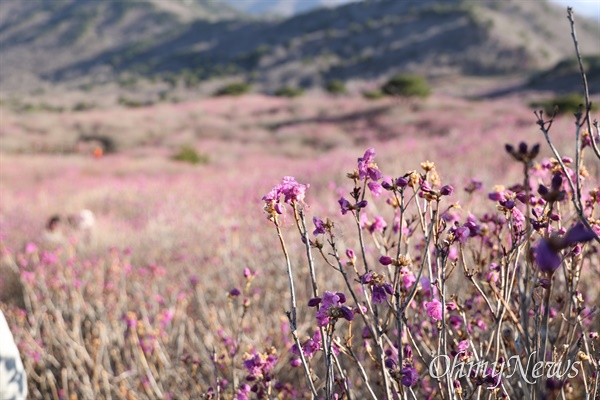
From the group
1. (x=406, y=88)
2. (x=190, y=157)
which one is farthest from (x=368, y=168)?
(x=406, y=88)

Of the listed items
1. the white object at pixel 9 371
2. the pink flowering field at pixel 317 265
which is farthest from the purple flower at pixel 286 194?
the white object at pixel 9 371

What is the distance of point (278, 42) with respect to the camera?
83.8m

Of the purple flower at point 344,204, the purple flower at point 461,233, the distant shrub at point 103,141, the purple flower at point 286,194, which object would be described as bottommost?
the purple flower at point 461,233

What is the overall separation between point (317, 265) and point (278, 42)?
84453 millimetres

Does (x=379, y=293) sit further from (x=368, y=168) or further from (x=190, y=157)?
(x=190, y=157)

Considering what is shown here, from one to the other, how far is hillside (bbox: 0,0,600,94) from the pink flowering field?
39320 millimetres

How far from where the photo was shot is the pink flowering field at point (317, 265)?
124cm

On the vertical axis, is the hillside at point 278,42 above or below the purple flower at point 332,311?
above

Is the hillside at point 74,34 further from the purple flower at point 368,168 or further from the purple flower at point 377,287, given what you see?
the purple flower at point 377,287

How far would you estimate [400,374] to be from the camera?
3.72ft

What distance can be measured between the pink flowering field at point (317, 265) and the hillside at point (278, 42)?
39.3 metres

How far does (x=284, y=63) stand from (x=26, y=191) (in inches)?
2309

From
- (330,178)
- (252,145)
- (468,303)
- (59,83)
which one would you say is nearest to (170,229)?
(330,178)

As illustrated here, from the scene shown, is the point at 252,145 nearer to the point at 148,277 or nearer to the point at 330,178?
the point at 330,178
